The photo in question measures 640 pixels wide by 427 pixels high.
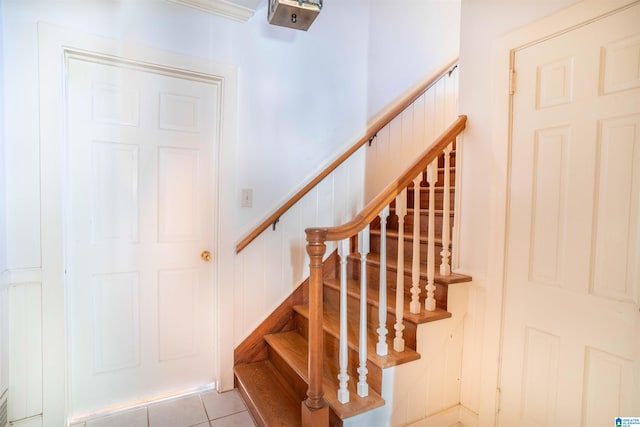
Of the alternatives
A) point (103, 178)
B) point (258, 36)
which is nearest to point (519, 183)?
point (258, 36)

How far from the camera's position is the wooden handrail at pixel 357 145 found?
2168 millimetres

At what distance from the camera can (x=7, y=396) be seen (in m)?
1.58

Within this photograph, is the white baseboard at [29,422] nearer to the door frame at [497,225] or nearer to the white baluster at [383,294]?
the white baluster at [383,294]

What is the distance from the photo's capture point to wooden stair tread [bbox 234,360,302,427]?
1.66m

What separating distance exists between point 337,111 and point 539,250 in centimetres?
167

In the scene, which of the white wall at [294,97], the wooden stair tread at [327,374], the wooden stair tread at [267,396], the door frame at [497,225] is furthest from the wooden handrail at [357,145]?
the door frame at [497,225]

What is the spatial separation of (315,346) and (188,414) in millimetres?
1020

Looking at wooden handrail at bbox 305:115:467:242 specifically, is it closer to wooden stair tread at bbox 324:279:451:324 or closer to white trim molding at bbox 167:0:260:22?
wooden stair tread at bbox 324:279:451:324

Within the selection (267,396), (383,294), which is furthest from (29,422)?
(383,294)

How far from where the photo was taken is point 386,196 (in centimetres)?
155

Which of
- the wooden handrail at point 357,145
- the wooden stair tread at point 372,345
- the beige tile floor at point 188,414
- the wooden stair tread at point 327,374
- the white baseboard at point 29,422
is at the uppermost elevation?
the wooden handrail at point 357,145

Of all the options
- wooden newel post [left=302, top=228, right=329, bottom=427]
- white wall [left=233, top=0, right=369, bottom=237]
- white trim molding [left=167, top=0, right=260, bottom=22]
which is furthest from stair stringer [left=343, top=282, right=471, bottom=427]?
white trim molding [left=167, top=0, right=260, bottom=22]

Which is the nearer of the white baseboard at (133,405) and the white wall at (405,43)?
the white baseboard at (133,405)

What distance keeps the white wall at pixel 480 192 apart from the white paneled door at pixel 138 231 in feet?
5.02
